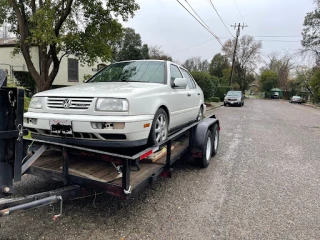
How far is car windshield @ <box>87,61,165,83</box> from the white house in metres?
14.0

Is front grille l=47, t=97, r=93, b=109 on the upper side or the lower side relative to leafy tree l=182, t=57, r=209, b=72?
lower

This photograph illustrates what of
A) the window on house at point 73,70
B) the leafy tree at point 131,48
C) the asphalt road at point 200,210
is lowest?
the asphalt road at point 200,210

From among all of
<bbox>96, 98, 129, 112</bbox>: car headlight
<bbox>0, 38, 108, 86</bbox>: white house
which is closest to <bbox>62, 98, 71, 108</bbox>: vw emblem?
<bbox>96, 98, 129, 112</bbox>: car headlight

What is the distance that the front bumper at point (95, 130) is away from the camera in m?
2.93

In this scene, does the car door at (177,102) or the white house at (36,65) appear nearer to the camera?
the car door at (177,102)

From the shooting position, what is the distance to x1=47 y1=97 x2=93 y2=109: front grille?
305 centimetres

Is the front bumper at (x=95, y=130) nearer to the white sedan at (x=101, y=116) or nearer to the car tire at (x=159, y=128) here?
the white sedan at (x=101, y=116)

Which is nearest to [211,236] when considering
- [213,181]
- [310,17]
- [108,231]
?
[108,231]

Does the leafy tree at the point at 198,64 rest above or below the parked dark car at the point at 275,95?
above

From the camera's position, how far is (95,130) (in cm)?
293

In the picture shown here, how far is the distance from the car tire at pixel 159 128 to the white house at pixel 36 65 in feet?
49.8

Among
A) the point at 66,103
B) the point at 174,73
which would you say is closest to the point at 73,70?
the point at 174,73

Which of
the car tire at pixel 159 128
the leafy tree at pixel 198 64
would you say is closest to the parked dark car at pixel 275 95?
the leafy tree at pixel 198 64

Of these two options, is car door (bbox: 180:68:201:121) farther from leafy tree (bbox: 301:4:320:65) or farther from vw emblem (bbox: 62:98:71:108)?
leafy tree (bbox: 301:4:320:65)
